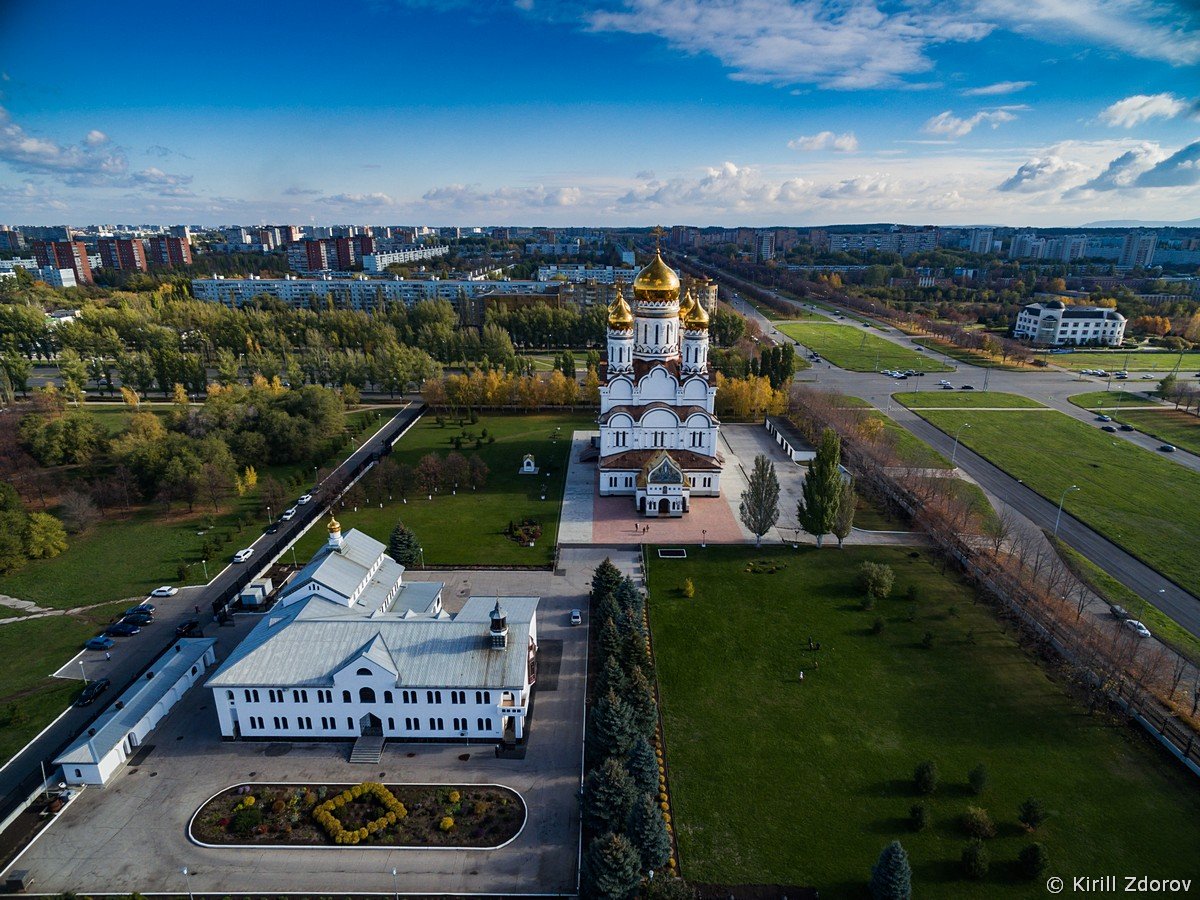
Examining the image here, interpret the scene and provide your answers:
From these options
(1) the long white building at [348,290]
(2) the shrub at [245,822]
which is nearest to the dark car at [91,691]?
(2) the shrub at [245,822]

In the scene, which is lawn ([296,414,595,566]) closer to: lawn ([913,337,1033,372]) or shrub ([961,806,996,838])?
shrub ([961,806,996,838])

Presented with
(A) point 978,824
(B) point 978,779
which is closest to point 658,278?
(B) point 978,779

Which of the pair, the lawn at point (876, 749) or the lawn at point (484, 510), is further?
the lawn at point (484, 510)

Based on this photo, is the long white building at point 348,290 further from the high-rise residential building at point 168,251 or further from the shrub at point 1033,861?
the shrub at point 1033,861

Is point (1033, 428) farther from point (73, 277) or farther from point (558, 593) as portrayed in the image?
point (73, 277)

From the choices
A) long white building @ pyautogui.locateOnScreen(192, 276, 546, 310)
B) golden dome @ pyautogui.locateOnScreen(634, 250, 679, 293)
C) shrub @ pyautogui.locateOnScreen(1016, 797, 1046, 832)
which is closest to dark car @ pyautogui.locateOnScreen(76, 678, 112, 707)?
shrub @ pyautogui.locateOnScreen(1016, 797, 1046, 832)

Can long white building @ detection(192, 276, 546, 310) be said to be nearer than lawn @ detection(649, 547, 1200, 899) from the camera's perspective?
No

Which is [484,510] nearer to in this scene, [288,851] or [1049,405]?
[288,851]
